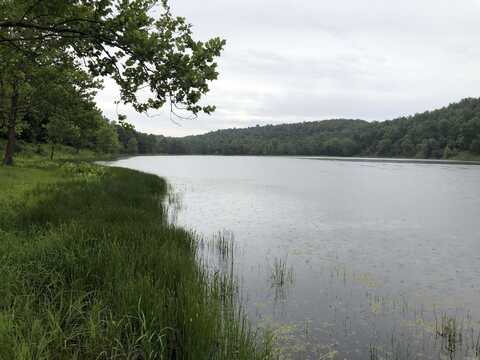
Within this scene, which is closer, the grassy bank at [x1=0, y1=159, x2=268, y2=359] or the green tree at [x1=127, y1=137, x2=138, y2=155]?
the grassy bank at [x1=0, y1=159, x2=268, y2=359]

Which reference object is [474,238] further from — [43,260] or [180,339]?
[43,260]

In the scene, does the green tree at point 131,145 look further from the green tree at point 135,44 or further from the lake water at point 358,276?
the green tree at point 135,44

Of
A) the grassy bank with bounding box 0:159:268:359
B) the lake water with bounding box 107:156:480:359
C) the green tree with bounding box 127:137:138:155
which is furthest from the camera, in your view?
the green tree with bounding box 127:137:138:155

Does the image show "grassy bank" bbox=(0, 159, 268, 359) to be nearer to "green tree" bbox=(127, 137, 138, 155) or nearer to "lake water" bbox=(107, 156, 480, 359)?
"lake water" bbox=(107, 156, 480, 359)

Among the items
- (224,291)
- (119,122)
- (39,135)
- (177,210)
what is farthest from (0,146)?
(224,291)

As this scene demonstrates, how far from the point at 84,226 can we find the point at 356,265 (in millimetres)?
9266

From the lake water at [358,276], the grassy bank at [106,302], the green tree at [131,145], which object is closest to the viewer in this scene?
the grassy bank at [106,302]

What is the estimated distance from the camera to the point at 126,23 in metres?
A: 9.14

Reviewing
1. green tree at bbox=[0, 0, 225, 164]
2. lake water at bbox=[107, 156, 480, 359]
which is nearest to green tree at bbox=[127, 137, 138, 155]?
lake water at bbox=[107, 156, 480, 359]

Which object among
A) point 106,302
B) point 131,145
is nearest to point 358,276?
point 106,302

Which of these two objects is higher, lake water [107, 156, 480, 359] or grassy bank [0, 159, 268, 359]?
grassy bank [0, 159, 268, 359]

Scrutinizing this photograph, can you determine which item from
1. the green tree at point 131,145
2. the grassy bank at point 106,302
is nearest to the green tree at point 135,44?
the grassy bank at point 106,302

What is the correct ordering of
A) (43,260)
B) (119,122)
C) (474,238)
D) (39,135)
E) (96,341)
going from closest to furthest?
(96,341) → (43,260) → (119,122) → (474,238) → (39,135)

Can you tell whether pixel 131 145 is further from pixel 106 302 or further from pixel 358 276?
pixel 106 302
